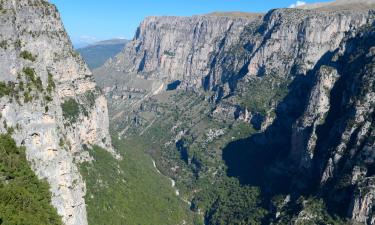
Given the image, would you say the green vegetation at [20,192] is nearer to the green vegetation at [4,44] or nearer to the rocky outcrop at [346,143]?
the green vegetation at [4,44]

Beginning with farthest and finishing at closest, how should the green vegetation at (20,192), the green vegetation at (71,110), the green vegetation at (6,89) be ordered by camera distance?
1. the green vegetation at (71,110)
2. the green vegetation at (6,89)
3. the green vegetation at (20,192)

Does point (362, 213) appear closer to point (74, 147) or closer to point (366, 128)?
point (366, 128)

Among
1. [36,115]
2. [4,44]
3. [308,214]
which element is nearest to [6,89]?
[36,115]

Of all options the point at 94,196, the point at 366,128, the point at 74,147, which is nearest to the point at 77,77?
the point at 74,147

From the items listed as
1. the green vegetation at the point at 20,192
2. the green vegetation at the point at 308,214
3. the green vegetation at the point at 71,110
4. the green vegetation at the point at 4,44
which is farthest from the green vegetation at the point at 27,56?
the green vegetation at the point at 308,214

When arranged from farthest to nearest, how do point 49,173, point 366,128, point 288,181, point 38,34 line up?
point 288,181 < point 366,128 < point 38,34 < point 49,173

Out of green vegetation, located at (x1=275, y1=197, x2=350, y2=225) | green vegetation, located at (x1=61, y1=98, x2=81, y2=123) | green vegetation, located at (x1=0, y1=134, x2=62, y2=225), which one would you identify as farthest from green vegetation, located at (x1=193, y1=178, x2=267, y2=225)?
green vegetation, located at (x1=0, y1=134, x2=62, y2=225)
